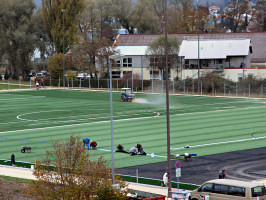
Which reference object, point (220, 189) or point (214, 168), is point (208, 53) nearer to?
point (214, 168)

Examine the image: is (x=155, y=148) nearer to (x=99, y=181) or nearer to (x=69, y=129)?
(x=69, y=129)

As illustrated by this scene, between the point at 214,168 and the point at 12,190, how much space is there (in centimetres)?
1202

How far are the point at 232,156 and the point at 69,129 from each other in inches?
715

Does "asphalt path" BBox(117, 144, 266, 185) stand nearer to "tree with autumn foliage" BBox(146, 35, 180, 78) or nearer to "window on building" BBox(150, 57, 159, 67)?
"tree with autumn foliage" BBox(146, 35, 180, 78)

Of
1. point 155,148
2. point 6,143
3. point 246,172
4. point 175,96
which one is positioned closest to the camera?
point 246,172

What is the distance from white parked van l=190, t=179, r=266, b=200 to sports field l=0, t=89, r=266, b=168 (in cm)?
1009

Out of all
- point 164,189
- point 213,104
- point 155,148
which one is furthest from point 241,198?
point 213,104

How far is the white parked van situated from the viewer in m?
23.0

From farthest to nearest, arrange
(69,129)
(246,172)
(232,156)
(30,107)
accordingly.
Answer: (30,107) < (69,129) < (232,156) < (246,172)

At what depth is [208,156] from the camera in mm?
35625

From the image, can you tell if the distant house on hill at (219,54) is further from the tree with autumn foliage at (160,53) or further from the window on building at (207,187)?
the window on building at (207,187)

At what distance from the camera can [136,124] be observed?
51.4 metres

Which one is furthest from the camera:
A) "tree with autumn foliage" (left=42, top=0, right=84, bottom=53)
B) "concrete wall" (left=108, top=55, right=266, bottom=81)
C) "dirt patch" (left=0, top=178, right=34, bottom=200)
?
"tree with autumn foliage" (left=42, top=0, right=84, bottom=53)

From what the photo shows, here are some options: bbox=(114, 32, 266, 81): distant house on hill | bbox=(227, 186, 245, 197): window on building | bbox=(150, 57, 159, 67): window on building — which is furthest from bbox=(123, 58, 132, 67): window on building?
bbox=(227, 186, 245, 197): window on building
